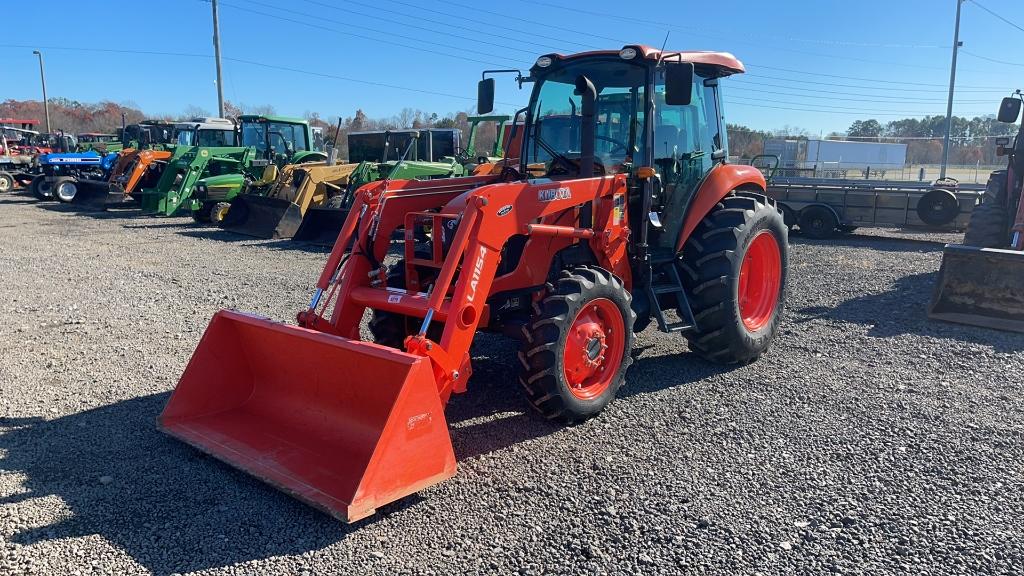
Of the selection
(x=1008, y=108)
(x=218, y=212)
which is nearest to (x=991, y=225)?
(x=1008, y=108)

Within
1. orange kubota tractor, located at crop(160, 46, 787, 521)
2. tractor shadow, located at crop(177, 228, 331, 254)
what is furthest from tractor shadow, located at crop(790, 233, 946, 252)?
tractor shadow, located at crop(177, 228, 331, 254)

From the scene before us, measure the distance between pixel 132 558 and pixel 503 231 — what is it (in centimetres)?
251

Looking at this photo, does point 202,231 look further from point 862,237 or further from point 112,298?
point 862,237

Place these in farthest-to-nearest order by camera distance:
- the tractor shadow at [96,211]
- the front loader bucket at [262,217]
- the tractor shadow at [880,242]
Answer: the tractor shadow at [96,211] → the front loader bucket at [262,217] → the tractor shadow at [880,242]

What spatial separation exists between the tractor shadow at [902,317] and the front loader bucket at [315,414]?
5.14m

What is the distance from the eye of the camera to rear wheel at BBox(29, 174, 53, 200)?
23.0 metres

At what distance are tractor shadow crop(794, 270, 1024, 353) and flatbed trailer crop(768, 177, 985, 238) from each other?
4.79 metres

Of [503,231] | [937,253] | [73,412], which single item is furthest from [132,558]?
[937,253]

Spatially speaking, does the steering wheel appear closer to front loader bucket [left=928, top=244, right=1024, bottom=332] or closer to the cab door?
the cab door

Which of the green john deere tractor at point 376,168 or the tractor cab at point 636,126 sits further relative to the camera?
the green john deere tractor at point 376,168

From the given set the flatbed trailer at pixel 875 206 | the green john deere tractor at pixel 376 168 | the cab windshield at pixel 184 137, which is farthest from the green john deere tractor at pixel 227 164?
the flatbed trailer at pixel 875 206

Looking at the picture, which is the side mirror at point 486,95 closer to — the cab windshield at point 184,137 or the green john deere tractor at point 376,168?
the green john deere tractor at point 376,168

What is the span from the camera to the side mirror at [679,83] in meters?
4.74

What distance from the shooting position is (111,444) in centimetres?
432
